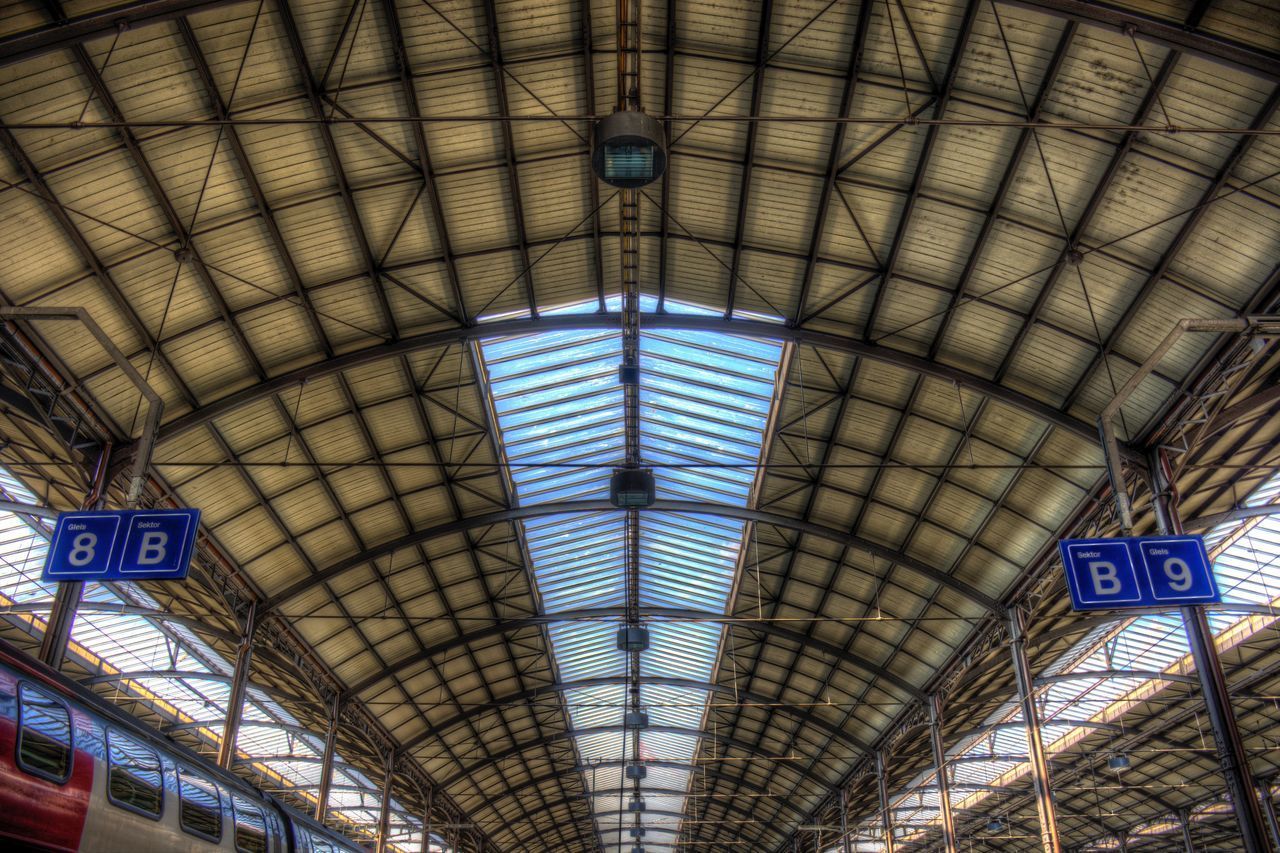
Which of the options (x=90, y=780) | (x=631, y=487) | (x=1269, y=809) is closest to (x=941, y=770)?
(x=631, y=487)

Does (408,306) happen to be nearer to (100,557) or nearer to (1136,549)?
(100,557)

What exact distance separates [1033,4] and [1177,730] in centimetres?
3898

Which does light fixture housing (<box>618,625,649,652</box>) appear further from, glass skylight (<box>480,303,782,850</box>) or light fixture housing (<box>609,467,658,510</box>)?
light fixture housing (<box>609,467,658,510</box>)

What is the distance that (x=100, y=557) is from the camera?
51.4 feet

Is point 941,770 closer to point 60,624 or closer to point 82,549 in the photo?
point 60,624

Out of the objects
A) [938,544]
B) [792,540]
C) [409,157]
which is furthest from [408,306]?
[938,544]

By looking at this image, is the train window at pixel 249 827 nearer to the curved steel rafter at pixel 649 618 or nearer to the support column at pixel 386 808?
the curved steel rafter at pixel 649 618

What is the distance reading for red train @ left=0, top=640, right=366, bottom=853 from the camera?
8922 millimetres

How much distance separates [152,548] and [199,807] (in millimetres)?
4738

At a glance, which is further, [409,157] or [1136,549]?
[409,157]

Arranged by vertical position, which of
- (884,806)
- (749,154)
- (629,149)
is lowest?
(884,806)

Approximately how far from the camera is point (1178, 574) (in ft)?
50.4

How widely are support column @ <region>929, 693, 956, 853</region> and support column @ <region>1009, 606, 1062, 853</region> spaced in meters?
6.71

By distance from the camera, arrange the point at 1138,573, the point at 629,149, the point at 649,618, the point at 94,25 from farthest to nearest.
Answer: the point at 649,618 → the point at 1138,573 → the point at 94,25 → the point at 629,149
